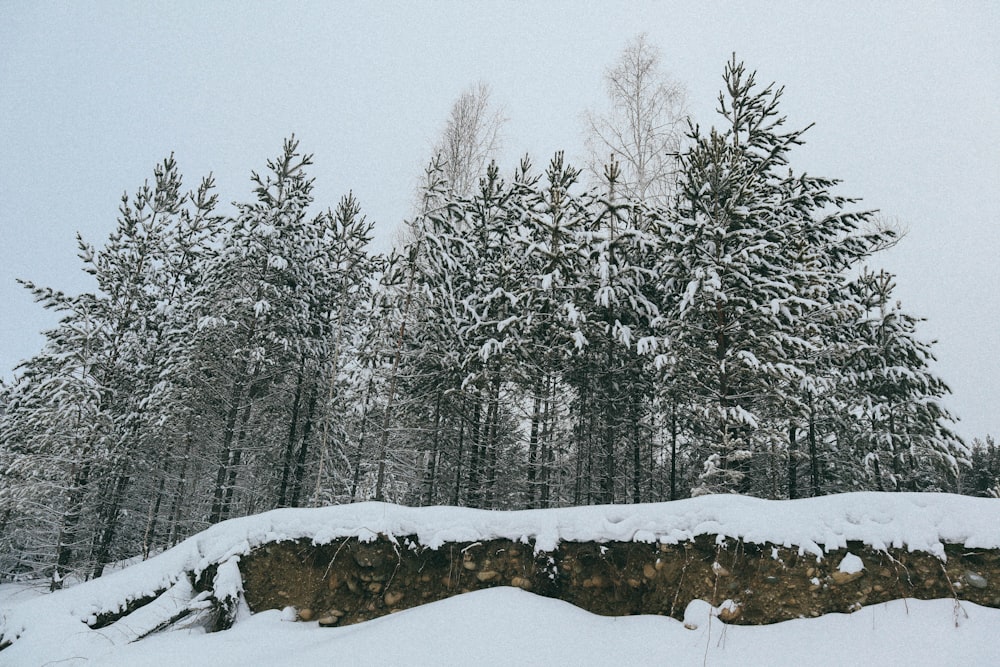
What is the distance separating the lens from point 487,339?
14586mm

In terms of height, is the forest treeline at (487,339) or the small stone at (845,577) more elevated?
the forest treeline at (487,339)

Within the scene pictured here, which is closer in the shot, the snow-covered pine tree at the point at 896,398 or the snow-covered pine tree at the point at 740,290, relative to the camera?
the snow-covered pine tree at the point at 740,290

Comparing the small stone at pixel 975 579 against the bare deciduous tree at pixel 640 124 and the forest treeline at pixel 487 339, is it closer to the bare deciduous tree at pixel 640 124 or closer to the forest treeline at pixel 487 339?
the forest treeline at pixel 487 339

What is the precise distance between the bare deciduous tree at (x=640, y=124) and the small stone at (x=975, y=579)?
45.2ft

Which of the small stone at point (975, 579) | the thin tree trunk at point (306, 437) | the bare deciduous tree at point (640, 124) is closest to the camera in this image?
the small stone at point (975, 579)

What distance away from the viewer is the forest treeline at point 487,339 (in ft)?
39.5

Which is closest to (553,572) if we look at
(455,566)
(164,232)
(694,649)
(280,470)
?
(455,566)

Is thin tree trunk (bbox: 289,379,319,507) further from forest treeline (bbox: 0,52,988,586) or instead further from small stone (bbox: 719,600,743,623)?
small stone (bbox: 719,600,743,623)

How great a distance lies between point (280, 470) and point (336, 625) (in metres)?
13.8

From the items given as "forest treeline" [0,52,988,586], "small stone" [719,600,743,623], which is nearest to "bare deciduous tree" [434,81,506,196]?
"forest treeline" [0,52,988,586]

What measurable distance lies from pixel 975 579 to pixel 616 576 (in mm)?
3584

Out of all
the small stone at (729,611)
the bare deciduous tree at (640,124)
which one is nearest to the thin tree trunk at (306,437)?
the bare deciduous tree at (640,124)

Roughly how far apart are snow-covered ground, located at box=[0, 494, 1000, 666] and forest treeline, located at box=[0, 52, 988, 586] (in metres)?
5.00

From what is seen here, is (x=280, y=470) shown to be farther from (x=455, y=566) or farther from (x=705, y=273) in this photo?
(x=705, y=273)
